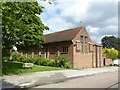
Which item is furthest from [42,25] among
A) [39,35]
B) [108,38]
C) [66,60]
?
[108,38]

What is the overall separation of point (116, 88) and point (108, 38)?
391 feet

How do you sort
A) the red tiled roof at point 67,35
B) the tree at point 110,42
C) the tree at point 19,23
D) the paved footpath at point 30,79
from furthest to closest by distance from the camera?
the tree at point 110,42 < the red tiled roof at point 67,35 < the paved footpath at point 30,79 < the tree at point 19,23

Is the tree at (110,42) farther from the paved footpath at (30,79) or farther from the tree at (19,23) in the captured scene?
the paved footpath at (30,79)

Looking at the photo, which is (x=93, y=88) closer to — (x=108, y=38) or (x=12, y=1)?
(x=12, y=1)

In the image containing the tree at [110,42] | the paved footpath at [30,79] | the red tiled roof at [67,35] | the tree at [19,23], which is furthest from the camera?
the tree at [110,42]

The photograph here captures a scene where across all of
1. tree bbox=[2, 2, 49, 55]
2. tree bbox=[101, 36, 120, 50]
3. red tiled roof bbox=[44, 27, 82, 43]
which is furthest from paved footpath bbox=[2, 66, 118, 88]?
tree bbox=[101, 36, 120, 50]

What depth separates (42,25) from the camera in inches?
1123

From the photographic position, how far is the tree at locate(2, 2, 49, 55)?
1368 centimetres

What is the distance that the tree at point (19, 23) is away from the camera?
44.9 ft

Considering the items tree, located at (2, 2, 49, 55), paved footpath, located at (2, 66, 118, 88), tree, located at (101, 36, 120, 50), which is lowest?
paved footpath, located at (2, 66, 118, 88)

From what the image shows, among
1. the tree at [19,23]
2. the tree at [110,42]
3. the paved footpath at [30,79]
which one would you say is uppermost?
the tree at [110,42]

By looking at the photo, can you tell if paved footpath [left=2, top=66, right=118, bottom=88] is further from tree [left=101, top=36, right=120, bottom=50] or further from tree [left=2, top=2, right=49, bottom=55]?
tree [left=101, top=36, right=120, bottom=50]

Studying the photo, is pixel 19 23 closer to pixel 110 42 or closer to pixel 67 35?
pixel 67 35

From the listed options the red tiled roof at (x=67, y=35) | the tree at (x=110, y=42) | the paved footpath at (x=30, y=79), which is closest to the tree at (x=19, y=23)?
the paved footpath at (x=30, y=79)
